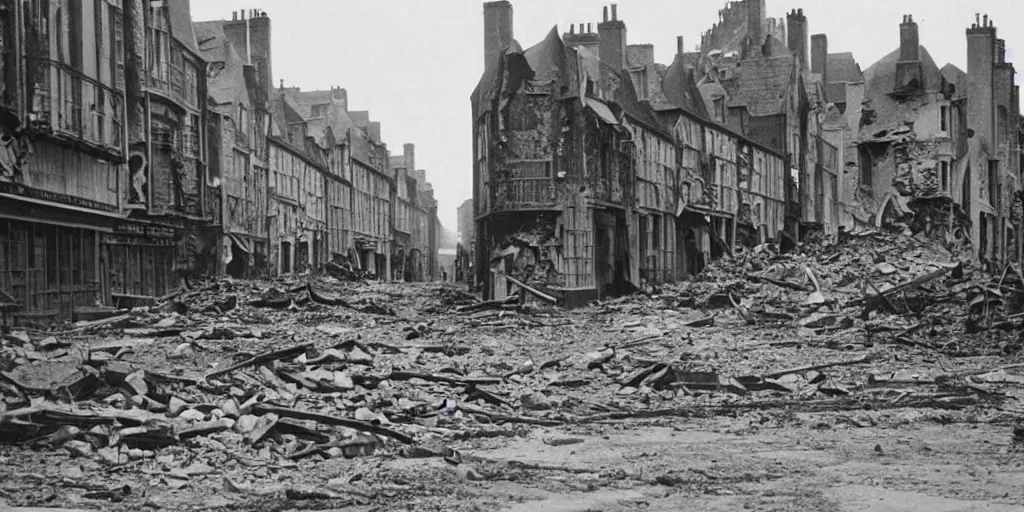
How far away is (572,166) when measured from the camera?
31.6m

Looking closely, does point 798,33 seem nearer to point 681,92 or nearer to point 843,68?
point 681,92

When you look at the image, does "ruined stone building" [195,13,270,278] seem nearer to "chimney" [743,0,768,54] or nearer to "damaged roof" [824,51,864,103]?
"chimney" [743,0,768,54]

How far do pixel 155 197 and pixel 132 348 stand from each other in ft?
47.1

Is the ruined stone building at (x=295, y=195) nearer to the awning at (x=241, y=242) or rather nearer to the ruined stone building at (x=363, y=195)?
the ruined stone building at (x=363, y=195)

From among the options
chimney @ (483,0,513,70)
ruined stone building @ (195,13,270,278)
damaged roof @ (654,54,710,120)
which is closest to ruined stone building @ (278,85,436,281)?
ruined stone building @ (195,13,270,278)

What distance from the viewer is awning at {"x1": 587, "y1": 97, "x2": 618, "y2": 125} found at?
32072 mm

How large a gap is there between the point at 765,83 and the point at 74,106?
36376 mm

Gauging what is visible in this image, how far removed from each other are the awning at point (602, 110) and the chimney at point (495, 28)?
3.31m

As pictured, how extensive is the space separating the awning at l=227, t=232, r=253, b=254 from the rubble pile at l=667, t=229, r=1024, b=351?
16826 mm

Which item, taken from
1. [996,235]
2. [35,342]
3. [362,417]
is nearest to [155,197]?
[35,342]

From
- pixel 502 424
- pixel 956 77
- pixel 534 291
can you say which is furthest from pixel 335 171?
pixel 502 424

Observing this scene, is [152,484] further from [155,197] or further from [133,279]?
[155,197]

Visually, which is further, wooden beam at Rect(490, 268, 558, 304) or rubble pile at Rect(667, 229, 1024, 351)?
wooden beam at Rect(490, 268, 558, 304)

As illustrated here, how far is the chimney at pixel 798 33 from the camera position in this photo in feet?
182
